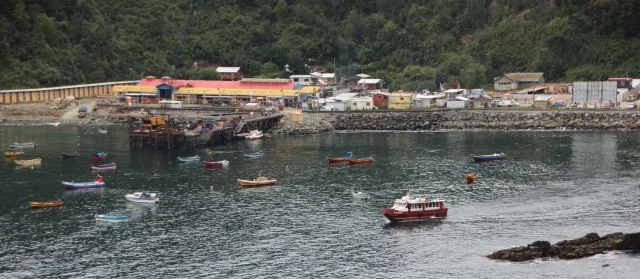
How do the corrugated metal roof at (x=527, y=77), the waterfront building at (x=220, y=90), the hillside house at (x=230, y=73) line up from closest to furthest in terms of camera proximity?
the waterfront building at (x=220, y=90), the corrugated metal roof at (x=527, y=77), the hillside house at (x=230, y=73)

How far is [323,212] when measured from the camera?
5916 cm

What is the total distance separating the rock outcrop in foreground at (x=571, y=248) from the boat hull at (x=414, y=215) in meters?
8.87

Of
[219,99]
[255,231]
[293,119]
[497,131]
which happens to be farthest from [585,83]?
[255,231]

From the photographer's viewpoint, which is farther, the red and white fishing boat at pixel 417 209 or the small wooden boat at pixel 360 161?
the small wooden boat at pixel 360 161

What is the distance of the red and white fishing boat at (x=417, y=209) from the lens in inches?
2242


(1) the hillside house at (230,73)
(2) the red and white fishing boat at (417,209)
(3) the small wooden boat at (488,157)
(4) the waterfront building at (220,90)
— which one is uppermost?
(1) the hillside house at (230,73)

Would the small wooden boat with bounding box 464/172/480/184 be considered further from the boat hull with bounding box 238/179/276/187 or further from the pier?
the pier

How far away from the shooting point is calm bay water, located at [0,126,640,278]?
4794 cm

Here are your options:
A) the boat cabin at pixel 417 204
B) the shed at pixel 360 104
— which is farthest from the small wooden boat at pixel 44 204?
the shed at pixel 360 104

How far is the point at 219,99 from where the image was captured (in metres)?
111

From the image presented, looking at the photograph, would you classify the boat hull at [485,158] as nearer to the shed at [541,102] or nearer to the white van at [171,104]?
the shed at [541,102]

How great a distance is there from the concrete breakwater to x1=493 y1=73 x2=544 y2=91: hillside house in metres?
13.2

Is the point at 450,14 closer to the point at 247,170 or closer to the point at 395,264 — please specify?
the point at 247,170

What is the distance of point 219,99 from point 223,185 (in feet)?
143
